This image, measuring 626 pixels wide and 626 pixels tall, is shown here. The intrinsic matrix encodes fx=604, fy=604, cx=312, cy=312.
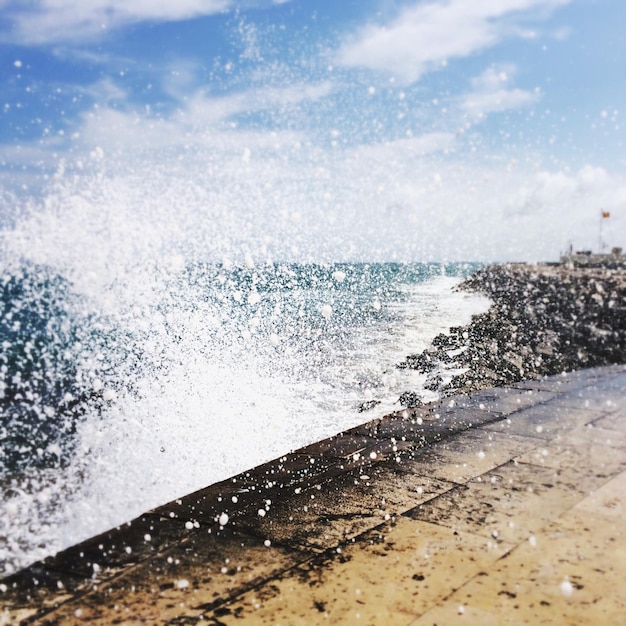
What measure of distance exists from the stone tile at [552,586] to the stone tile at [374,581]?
79 mm

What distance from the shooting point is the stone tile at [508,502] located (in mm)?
2752

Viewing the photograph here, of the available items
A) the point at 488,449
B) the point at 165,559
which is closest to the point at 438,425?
the point at 488,449

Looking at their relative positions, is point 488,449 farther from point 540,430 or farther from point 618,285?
point 618,285

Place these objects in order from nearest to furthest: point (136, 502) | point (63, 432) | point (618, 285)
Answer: point (136, 502), point (63, 432), point (618, 285)

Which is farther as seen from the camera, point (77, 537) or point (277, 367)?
point (277, 367)

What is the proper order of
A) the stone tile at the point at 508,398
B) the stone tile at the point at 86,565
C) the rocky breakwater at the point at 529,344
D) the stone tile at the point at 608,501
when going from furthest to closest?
1. the rocky breakwater at the point at 529,344
2. the stone tile at the point at 508,398
3. the stone tile at the point at 608,501
4. the stone tile at the point at 86,565

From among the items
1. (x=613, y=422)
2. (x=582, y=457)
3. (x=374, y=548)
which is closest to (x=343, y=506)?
A: (x=374, y=548)

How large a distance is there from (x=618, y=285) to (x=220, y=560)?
19.7 meters

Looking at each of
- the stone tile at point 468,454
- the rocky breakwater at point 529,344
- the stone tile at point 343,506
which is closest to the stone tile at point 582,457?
the stone tile at point 468,454

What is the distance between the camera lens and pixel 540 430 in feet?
14.4

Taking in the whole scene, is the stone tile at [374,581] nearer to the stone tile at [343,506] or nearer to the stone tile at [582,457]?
the stone tile at [343,506]

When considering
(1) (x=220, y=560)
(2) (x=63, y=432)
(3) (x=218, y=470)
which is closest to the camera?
(1) (x=220, y=560)

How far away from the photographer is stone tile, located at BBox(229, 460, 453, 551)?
8.91 feet

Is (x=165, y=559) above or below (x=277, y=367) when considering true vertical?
above
